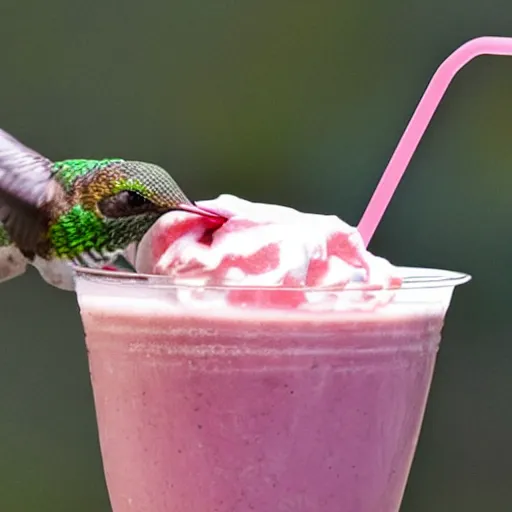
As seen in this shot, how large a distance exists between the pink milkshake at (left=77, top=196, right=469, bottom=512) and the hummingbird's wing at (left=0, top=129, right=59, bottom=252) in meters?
0.08

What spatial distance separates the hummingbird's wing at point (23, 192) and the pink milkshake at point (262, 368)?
0.26 ft

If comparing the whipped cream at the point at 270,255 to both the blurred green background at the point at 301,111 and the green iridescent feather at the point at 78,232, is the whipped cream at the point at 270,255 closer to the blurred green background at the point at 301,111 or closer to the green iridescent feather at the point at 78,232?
the green iridescent feather at the point at 78,232

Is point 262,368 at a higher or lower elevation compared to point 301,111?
lower

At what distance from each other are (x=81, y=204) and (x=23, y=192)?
0.14 feet

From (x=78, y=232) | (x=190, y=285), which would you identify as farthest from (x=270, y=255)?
(x=78, y=232)

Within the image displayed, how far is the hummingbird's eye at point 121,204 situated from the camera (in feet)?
2.06

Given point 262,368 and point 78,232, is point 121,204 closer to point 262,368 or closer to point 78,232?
point 78,232

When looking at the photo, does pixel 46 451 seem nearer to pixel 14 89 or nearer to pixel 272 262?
pixel 14 89

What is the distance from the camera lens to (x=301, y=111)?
1.07m

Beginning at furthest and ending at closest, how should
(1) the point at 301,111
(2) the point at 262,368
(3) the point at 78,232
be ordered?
(1) the point at 301,111
(3) the point at 78,232
(2) the point at 262,368

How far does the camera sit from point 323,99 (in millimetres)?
1071

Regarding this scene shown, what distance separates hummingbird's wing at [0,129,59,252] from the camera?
627 millimetres

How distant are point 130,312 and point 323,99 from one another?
591 millimetres

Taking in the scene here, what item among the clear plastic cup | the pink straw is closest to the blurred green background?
the pink straw
